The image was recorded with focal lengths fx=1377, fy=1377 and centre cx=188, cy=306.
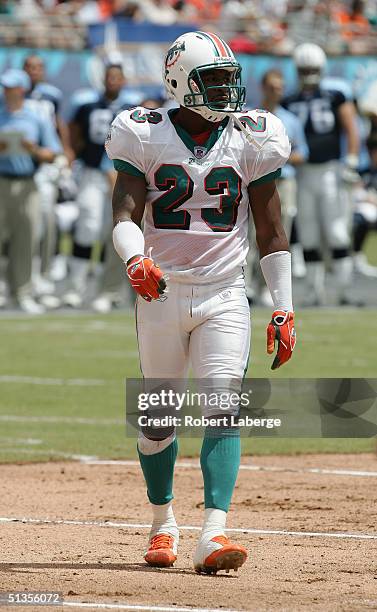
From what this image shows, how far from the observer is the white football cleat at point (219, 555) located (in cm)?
520

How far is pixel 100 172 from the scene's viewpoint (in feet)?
48.3

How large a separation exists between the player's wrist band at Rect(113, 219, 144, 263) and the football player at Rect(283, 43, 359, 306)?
30.0 ft

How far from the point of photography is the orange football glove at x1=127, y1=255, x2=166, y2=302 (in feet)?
17.2

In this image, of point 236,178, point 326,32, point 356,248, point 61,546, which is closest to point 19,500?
point 61,546

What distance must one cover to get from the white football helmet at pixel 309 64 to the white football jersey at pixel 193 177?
881 centimetres

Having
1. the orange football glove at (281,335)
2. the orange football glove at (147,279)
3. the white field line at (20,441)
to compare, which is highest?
the orange football glove at (147,279)

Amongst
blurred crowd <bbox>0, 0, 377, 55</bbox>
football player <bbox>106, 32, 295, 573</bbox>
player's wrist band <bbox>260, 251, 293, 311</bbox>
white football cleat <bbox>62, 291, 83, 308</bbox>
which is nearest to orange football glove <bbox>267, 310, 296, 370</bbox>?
football player <bbox>106, 32, 295, 573</bbox>

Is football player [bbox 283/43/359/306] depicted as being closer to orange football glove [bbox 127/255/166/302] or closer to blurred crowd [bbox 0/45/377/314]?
blurred crowd [bbox 0/45/377/314]

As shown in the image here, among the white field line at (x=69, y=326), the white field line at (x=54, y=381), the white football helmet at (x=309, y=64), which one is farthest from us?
the white football helmet at (x=309, y=64)

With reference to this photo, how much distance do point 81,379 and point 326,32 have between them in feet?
48.0

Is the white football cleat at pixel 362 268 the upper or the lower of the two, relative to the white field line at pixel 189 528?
upper

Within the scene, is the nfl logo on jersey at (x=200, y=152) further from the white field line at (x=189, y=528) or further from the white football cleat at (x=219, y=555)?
the white field line at (x=189, y=528)

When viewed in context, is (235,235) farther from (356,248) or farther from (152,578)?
(356,248)

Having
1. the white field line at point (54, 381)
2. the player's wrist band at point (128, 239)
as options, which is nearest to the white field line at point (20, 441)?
the white field line at point (54, 381)
